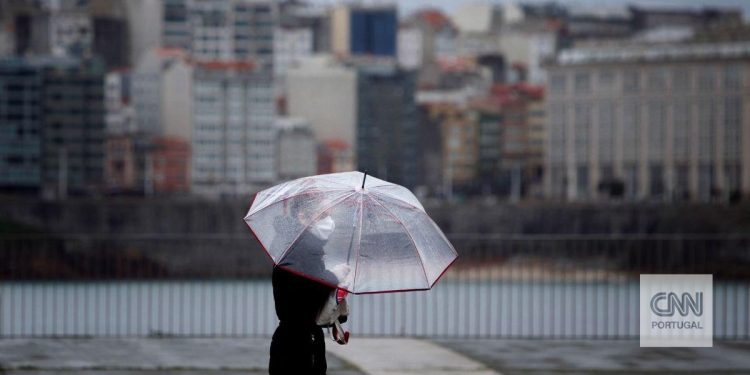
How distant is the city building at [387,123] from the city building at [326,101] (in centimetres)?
110

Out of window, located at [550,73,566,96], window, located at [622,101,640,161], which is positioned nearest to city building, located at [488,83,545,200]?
window, located at [550,73,566,96]

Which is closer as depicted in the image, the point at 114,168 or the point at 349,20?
the point at 114,168

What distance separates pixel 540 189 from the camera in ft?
400

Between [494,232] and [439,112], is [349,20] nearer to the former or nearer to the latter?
[439,112]

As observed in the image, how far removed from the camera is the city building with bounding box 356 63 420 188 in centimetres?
12081

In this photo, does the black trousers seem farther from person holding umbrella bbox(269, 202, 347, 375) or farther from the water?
the water

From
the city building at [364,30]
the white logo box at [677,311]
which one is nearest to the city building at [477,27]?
the city building at [364,30]

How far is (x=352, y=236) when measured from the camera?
687 centimetres

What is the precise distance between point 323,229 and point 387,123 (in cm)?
11736

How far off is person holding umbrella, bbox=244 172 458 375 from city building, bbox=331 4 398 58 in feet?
419

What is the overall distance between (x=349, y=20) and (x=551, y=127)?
24891 mm

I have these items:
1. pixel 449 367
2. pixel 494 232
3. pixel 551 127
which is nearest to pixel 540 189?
pixel 551 127

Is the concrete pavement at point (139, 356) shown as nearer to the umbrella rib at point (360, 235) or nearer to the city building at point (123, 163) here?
the umbrella rib at point (360, 235)

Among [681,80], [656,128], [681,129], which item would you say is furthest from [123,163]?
[681,80]
